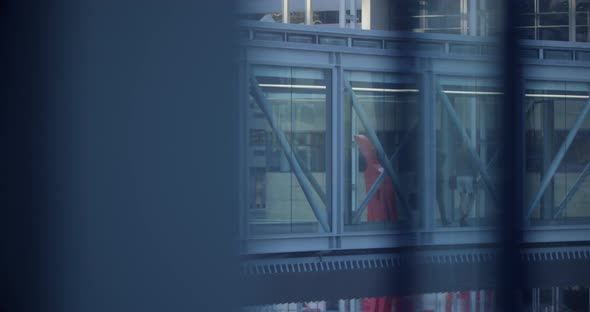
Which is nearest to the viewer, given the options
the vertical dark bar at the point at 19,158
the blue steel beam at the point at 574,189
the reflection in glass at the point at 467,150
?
the vertical dark bar at the point at 19,158

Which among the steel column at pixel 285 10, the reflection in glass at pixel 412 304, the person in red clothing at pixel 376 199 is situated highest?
the steel column at pixel 285 10

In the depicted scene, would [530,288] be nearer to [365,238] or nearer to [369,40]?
[365,238]

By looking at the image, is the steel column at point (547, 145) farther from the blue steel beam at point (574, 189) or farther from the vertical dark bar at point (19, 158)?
the vertical dark bar at point (19, 158)

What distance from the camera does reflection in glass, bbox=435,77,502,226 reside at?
1362 millimetres

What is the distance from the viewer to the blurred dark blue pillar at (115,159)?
1129mm

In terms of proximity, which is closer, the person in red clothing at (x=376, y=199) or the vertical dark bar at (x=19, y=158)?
the vertical dark bar at (x=19, y=158)

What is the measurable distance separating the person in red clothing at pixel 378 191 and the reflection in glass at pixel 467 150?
0.10 m

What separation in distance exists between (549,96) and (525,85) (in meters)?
0.08

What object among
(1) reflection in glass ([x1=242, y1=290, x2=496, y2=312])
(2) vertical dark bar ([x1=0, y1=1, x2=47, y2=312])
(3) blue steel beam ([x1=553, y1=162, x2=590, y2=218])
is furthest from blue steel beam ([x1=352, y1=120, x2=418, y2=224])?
(2) vertical dark bar ([x1=0, y1=1, x2=47, y2=312])

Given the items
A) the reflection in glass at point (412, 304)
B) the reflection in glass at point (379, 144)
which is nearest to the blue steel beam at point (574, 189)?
the reflection in glass at point (412, 304)

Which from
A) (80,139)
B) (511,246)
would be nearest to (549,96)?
(511,246)

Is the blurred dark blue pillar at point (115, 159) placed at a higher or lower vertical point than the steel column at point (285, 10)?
lower

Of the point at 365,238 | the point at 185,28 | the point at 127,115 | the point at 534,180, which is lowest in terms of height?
the point at 365,238

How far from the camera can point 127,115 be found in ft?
3.79
